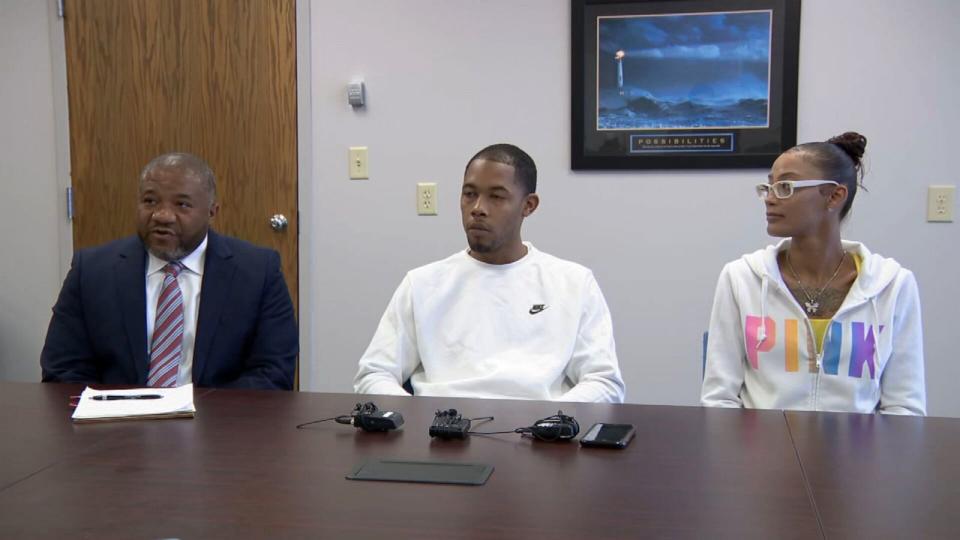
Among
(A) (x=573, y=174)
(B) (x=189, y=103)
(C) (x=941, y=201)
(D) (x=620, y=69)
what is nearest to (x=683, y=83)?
(D) (x=620, y=69)

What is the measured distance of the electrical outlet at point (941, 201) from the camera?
3.04m

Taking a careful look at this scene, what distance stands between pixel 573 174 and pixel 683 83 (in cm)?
55

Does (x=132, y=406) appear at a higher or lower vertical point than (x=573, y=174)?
lower

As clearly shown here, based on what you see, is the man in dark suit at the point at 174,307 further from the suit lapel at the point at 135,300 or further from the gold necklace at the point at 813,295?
the gold necklace at the point at 813,295

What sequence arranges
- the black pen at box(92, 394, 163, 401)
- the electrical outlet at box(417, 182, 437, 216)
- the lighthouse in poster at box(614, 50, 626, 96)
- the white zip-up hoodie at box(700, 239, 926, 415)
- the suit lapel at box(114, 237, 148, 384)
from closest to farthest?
the black pen at box(92, 394, 163, 401), the white zip-up hoodie at box(700, 239, 926, 415), the suit lapel at box(114, 237, 148, 384), the lighthouse in poster at box(614, 50, 626, 96), the electrical outlet at box(417, 182, 437, 216)

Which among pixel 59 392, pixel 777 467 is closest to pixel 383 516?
pixel 777 467

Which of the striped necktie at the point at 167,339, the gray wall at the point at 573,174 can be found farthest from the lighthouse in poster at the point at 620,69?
the striped necktie at the point at 167,339

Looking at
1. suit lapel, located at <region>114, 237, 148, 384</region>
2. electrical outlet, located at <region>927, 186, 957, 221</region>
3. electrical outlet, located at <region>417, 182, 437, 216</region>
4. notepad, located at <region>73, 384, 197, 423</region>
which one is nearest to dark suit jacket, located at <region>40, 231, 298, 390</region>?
suit lapel, located at <region>114, 237, 148, 384</region>

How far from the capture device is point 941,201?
304cm

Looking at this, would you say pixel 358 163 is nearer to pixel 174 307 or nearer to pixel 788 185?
pixel 174 307

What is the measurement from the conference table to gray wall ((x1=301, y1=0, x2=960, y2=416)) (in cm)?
175

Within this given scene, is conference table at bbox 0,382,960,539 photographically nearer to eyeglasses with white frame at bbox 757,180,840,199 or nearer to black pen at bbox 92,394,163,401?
black pen at bbox 92,394,163,401

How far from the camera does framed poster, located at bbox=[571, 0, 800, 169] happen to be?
308 cm

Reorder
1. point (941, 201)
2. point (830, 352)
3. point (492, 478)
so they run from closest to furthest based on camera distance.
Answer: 1. point (492, 478)
2. point (830, 352)
3. point (941, 201)
